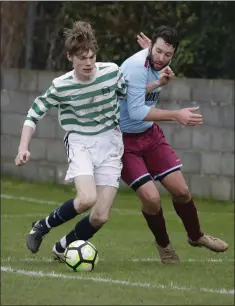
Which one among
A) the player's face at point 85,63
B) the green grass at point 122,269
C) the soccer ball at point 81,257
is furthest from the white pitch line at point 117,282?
the player's face at point 85,63

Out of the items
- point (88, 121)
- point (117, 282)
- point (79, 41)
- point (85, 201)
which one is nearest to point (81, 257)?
point (85, 201)

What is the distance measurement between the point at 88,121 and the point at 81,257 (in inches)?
41.5

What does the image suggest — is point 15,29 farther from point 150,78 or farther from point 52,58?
point 150,78

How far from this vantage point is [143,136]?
9.33 m

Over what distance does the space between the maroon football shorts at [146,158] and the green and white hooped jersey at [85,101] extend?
0.39 m

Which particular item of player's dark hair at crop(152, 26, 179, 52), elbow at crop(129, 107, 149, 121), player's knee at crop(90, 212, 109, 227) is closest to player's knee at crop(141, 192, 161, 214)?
player's knee at crop(90, 212, 109, 227)

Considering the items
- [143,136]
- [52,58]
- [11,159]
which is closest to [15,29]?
[52,58]

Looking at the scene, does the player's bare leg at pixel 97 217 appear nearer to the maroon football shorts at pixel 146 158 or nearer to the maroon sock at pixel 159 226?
the maroon football shorts at pixel 146 158

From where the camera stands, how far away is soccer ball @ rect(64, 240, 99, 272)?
28.9 ft

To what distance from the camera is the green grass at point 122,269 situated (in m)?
7.62

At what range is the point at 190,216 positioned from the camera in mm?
9555

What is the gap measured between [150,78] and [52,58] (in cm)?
875

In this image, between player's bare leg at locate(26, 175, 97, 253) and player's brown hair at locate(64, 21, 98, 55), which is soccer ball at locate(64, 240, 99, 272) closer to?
player's bare leg at locate(26, 175, 97, 253)

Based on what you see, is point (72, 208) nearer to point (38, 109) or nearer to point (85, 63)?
point (38, 109)
